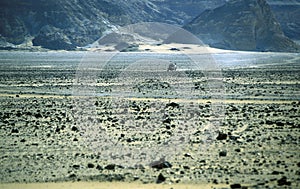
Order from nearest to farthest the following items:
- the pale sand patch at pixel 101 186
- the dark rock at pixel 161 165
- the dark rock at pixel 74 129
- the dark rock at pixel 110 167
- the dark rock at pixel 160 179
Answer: the pale sand patch at pixel 101 186 → the dark rock at pixel 160 179 → the dark rock at pixel 161 165 → the dark rock at pixel 110 167 → the dark rock at pixel 74 129

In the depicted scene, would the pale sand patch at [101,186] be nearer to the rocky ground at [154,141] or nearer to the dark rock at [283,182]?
the rocky ground at [154,141]

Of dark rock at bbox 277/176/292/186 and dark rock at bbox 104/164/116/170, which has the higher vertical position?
dark rock at bbox 277/176/292/186

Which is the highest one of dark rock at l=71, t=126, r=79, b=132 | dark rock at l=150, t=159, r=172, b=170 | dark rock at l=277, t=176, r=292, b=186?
dark rock at l=277, t=176, r=292, b=186

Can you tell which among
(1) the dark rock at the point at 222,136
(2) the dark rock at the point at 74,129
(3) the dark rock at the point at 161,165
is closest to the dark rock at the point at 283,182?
(3) the dark rock at the point at 161,165

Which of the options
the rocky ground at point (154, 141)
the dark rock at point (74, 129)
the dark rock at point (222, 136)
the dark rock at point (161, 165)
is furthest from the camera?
the dark rock at point (74, 129)

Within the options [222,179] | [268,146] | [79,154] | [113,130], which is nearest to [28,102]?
[113,130]

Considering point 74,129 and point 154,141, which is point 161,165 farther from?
point 74,129

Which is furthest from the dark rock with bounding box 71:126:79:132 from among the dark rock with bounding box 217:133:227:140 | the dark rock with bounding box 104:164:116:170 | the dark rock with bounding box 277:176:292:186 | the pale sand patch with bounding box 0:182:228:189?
the dark rock with bounding box 277:176:292:186

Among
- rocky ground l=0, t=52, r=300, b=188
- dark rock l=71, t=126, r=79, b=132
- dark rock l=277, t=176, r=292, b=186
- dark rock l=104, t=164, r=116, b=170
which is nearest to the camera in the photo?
dark rock l=277, t=176, r=292, b=186

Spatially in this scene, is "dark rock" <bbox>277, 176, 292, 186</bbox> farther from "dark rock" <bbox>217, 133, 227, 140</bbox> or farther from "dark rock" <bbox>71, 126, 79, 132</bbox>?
"dark rock" <bbox>71, 126, 79, 132</bbox>
